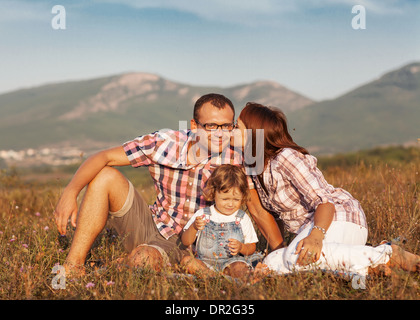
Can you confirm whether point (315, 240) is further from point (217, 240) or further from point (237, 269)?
point (217, 240)

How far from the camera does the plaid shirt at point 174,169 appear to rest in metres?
3.85

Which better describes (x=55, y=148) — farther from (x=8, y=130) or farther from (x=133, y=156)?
(x=133, y=156)

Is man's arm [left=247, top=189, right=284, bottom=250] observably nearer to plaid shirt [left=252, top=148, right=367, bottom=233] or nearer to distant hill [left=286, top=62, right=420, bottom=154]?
plaid shirt [left=252, top=148, right=367, bottom=233]

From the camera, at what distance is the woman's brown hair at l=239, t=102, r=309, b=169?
3.54 meters

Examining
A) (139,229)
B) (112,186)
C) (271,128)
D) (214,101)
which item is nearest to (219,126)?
(214,101)

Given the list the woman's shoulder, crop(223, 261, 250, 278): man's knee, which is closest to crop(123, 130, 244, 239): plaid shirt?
the woman's shoulder

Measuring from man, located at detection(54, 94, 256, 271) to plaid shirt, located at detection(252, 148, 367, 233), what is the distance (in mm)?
513

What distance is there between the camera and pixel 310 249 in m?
3.07

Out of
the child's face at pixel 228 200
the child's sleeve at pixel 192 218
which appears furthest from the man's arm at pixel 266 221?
the child's sleeve at pixel 192 218

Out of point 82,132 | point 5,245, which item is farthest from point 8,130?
point 5,245

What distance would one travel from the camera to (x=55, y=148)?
119 metres

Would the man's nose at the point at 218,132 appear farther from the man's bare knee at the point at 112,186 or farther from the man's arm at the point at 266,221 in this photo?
the man's bare knee at the point at 112,186
